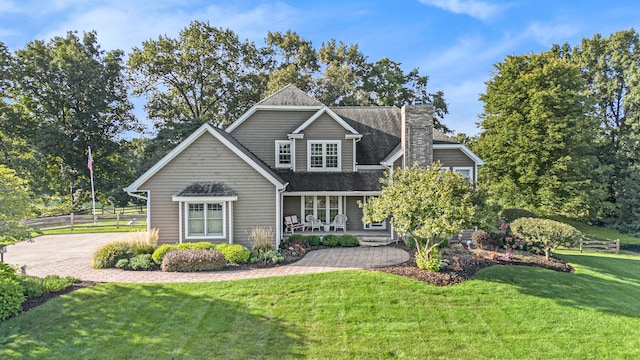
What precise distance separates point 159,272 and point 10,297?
13.7ft

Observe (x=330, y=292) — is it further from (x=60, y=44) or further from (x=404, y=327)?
(x=60, y=44)

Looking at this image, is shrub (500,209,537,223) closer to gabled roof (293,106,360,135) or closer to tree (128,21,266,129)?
gabled roof (293,106,360,135)

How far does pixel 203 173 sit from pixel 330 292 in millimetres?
8413

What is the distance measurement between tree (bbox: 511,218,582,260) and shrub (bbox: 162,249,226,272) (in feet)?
44.0

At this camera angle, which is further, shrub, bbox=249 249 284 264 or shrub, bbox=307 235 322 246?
shrub, bbox=307 235 322 246

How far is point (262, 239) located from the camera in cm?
1405

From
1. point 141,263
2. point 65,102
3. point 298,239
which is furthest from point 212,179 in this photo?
point 65,102

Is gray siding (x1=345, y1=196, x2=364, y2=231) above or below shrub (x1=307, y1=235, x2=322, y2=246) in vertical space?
above

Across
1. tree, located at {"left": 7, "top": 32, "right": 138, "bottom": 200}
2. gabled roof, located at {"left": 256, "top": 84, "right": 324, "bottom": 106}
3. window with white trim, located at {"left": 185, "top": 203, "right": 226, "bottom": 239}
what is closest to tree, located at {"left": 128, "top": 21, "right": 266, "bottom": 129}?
tree, located at {"left": 7, "top": 32, "right": 138, "bottom": 200}

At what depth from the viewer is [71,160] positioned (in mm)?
32938

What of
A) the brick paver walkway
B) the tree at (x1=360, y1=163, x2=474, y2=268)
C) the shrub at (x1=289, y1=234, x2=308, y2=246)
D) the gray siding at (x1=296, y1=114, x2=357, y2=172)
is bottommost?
the brick paver walkway

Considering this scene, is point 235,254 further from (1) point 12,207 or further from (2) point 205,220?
(1) point 12,207

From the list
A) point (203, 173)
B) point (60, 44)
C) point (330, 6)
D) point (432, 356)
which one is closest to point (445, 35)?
point (330, 6)

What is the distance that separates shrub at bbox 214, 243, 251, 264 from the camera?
1290 centimetres
